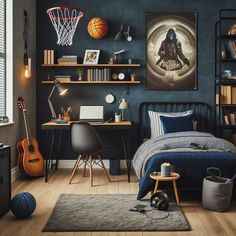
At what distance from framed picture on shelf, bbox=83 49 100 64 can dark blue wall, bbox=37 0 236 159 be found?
0.34ft

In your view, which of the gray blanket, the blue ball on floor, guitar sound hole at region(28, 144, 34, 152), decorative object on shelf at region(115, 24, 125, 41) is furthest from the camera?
decorative object on shelf at region(115, 24, 125, 41)

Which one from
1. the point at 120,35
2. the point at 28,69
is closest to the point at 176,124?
the point at 120,35

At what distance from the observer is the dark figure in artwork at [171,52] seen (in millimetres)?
6254

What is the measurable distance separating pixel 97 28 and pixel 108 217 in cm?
323

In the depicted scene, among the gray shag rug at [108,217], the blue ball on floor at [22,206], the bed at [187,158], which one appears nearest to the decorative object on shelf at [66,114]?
the bed at [187,158]

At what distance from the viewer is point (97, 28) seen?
19.7 feet

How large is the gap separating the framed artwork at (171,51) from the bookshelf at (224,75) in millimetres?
359

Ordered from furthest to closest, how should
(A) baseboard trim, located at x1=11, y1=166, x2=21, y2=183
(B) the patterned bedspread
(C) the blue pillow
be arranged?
(C) the blue pillow, (A) baseboard trim, located at x1=11, y1=166, x2=21, y2=183, (B) the patterned bedspread

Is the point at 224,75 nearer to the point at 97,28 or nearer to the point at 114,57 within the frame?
the point at 114,57

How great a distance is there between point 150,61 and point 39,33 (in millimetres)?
1775

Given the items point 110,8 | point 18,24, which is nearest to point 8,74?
point 18,24

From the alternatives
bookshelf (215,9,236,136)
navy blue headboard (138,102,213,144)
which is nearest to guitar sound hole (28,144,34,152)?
navy blue headboard (138,102,213,144)

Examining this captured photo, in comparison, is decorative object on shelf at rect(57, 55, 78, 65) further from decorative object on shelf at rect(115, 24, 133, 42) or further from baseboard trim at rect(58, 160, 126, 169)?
baseboard trim at rect(58, 160, 126, 169)

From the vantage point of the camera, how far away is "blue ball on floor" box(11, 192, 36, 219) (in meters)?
3.65
